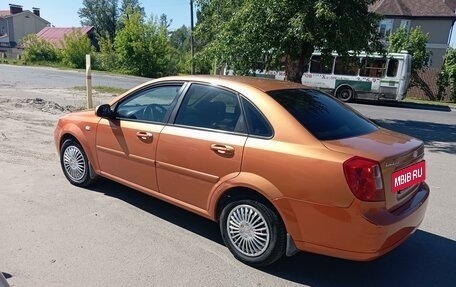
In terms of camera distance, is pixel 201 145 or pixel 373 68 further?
pixel 373 68

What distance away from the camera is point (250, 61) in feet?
38.4

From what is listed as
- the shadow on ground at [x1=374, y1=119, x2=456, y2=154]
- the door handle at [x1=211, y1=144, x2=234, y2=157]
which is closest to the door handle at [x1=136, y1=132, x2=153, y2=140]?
the door handle at [x1=211, y1=144, x2=234, y2=157]

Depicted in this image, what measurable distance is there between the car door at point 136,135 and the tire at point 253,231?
1.05m

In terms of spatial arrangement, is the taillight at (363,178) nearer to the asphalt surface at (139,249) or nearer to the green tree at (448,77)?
the asphalt surface at (139,249)

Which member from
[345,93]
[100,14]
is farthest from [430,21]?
[100,14]

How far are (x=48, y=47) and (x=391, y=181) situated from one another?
166 feet

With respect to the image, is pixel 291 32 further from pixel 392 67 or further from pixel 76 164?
pixel 392 67

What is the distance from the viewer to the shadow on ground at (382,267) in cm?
327

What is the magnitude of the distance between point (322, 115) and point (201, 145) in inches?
→ 44.7

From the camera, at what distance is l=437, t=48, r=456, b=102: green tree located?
2445 centimetres

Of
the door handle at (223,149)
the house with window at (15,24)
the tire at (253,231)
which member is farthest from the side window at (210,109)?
the house with window at (15,24)

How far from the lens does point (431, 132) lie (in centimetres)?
1163

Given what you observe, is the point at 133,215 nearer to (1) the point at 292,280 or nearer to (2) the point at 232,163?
(2) the point at 232,163

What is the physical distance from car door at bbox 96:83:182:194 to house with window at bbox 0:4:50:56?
267 feet
